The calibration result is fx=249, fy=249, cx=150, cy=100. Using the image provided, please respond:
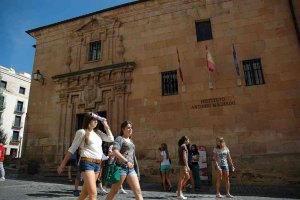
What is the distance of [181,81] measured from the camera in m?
11.9

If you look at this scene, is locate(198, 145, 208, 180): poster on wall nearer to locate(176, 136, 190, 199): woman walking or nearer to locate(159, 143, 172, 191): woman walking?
locate(159, 143, 172, 191): woman walking

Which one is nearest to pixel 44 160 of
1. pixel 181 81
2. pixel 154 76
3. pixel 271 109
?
pixel 154 76

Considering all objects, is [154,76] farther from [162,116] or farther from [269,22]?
[269,22]

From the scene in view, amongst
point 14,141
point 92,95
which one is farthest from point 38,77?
point 14,141

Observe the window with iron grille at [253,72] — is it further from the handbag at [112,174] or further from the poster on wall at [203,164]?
the handbag at [112,174]

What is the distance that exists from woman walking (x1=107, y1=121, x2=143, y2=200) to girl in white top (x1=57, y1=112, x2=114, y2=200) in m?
0.34

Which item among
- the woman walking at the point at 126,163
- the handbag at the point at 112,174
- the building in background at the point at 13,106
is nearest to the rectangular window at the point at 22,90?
the building in background at the point at 13,106

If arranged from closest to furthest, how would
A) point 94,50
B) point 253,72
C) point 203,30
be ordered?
point 253,72
point 203,30
point 94,50

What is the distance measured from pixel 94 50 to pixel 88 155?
38.8ft

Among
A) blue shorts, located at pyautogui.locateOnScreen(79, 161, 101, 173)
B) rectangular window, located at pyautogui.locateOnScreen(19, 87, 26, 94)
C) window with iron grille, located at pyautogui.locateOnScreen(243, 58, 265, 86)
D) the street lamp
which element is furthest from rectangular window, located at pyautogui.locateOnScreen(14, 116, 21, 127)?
blue shorts, located at pyautogui.locateOnScreen(79, 161, 101, 173)

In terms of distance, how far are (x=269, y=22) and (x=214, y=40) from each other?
2.50m

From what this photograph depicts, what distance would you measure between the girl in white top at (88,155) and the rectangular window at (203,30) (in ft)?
31.5

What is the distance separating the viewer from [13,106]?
135ft

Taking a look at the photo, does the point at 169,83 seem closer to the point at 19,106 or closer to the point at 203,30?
the point at 203,30
